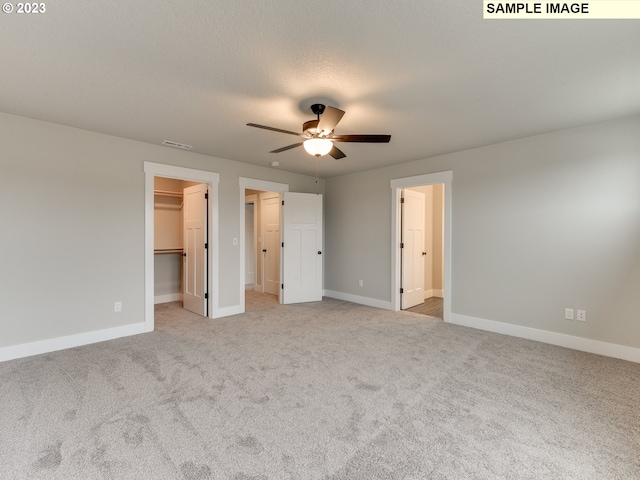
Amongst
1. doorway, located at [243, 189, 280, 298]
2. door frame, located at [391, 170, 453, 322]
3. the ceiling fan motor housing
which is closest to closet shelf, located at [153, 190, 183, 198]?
doorway, located at [243, 189, 280, 298]

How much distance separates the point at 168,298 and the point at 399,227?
457cm

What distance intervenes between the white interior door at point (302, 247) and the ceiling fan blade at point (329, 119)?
289 cm

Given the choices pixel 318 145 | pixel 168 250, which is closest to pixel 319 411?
pixel 318 145

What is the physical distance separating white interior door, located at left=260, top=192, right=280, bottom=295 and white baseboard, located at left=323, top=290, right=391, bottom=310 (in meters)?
1.16

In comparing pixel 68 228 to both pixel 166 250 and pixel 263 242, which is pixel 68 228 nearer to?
pixel 166 250

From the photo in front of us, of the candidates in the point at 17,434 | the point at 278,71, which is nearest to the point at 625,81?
the point at 278,71

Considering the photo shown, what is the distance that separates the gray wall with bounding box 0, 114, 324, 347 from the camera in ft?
9.96

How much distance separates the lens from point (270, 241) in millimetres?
6430

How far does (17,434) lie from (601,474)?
3.43 metres

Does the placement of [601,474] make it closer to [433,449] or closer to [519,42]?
[433,449]

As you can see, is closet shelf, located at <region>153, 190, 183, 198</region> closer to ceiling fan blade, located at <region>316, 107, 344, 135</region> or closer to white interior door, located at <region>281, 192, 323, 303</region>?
white interior door, located at <region>281, 192, 323, 303</region>

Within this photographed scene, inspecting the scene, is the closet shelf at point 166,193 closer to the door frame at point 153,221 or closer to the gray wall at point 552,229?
the door frame at point 153,221

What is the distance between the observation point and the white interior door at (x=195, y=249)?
4.64 meters

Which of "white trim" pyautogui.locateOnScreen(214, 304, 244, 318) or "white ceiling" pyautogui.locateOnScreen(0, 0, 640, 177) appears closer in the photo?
"white ceiling" pyautogui.locateOnScreen(0, 0, 640, 177)
